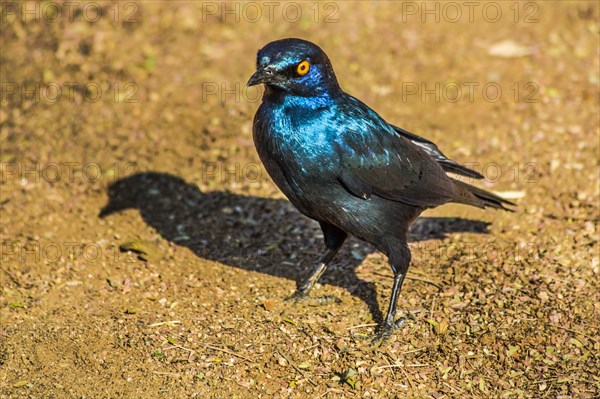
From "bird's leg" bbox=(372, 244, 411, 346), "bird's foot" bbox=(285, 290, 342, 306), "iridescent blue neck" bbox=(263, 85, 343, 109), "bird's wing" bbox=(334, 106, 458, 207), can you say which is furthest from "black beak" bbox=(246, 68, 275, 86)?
"bird's foot" bbox=(285, 290, 342, 306)

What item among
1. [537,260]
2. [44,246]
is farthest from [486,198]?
[44,246]

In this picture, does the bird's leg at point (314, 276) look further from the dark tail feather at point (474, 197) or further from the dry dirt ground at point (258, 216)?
the dark tail feather at point (474, 197)

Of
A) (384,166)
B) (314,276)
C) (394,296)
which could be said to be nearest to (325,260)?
(314,276)

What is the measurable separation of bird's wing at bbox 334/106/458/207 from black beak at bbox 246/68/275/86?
22.4 inches

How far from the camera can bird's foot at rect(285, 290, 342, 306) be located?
573 cm

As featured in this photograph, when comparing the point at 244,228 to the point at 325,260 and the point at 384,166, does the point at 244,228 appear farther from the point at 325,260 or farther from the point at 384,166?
the point at 384,166

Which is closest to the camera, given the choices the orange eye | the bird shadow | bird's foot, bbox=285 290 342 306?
the orange eye

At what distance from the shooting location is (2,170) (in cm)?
744

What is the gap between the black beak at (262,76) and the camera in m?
4.80

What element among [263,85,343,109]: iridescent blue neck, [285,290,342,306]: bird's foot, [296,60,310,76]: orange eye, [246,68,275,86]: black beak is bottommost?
[285,290,342,306]: bird's foot

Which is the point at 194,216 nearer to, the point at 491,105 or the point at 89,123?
the point at 89,123

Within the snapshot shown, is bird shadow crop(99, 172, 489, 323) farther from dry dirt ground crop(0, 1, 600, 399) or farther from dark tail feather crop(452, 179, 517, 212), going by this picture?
dark tail feather crop(452, 179, 517, 212)

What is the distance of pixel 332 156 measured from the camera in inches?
197

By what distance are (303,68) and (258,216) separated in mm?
2230
